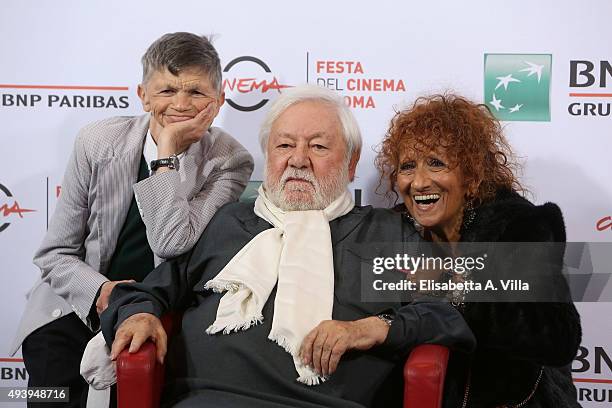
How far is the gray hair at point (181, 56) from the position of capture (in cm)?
284

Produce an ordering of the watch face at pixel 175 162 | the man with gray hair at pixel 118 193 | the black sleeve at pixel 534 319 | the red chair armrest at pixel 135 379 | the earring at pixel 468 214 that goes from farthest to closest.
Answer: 1. the man with gray hair at pixel 118 193
2. the watch face at pixel 175 162
3. the earring at pixel 468 214
4. the black sleeve at pixel 534 319
5. the red chair armrest at pixel 135 379

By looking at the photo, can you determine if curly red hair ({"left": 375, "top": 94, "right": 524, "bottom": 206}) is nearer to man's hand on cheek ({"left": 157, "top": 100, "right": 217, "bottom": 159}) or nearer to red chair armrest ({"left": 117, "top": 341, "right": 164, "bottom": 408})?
man's hand on cheek ({"left": 157, "top": 100, "right": 217, "bottom": 159})

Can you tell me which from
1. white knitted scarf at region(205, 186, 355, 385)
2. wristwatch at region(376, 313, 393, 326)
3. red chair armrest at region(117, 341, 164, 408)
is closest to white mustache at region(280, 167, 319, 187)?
white knitted scarf at region(205, 186, 355, 385)

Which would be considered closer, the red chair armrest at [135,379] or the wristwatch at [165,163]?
the red chair armrest at [135,379]

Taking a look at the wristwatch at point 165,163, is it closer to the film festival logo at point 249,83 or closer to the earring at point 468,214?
the film festival logo at point 249,83

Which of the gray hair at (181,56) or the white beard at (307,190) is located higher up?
the gray hair at (181,56)

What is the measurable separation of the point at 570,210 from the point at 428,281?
35.9 inches

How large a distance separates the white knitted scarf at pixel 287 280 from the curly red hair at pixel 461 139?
0.34 meters

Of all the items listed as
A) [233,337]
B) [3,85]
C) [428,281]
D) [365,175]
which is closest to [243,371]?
[233,337]

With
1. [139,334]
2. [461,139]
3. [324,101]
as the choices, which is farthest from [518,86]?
[139,334]

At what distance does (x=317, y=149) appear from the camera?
2672mm

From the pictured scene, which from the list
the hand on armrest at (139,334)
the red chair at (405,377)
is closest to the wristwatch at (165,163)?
the hand on armrest at (139,334)

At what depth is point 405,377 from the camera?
2168 mm

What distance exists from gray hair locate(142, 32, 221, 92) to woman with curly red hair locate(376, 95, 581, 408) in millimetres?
716
